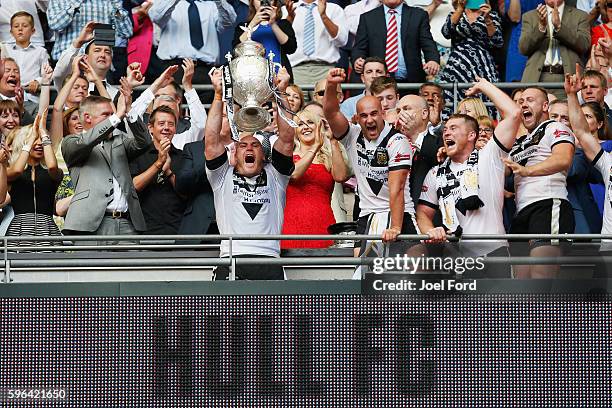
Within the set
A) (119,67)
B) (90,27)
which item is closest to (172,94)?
(90,27)

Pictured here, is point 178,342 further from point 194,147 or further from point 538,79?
point 538,79

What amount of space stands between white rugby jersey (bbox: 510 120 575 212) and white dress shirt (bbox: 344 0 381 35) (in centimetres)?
453

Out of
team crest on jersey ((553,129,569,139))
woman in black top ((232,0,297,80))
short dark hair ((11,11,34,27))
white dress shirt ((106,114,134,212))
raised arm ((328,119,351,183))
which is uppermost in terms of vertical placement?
short dark hair ((11,11,34,27))

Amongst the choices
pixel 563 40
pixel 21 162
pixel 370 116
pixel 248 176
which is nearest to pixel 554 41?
pixel 563 40

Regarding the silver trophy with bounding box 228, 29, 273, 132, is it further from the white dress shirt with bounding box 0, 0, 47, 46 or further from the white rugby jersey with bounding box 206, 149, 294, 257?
the white dress shirt with bounding box 0, 0, 47, 46

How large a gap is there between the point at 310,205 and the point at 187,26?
392cm

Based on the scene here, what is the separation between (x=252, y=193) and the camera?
510 inches

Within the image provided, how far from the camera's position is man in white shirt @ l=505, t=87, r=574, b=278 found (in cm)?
1307

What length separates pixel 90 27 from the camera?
15.9m

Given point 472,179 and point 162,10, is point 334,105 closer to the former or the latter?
point 472,179

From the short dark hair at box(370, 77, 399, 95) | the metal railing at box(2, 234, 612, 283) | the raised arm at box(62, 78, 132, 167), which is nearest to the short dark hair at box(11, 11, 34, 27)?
the raised arm at box(62, 78, 132, 167)

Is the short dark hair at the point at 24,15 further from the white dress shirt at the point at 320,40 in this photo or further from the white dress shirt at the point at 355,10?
the white dress shirt at the point at 355,10

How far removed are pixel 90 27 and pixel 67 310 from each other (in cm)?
537

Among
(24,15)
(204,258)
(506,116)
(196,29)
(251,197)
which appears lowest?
(204,258)
